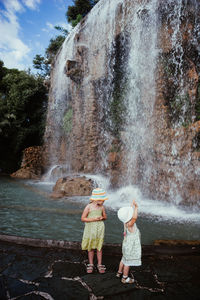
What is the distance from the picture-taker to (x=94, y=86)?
1208 cm

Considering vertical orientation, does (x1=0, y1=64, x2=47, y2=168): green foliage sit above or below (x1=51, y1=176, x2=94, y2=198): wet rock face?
above

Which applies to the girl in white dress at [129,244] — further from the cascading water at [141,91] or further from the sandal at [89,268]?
the cascading water at [141,91]

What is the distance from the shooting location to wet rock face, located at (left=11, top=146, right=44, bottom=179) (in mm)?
16067

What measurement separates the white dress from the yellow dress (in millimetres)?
387

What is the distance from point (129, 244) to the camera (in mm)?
2682

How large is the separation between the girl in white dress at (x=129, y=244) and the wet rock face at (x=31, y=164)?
1417 centimetres

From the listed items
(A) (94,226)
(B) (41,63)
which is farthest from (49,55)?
(A) (94,226)

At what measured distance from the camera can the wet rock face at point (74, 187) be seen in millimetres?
8906

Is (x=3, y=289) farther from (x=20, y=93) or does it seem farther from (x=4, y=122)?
(x=20, y=93)

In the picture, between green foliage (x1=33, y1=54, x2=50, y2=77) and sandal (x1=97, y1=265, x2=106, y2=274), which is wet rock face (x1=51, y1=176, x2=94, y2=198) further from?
green foliage (x1=33, y1=54, x2=50, y2=77)

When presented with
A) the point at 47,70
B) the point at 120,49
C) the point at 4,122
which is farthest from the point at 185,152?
the point at 47,70

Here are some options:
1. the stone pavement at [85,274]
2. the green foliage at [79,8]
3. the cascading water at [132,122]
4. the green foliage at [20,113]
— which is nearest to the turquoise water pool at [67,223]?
the cascading water at [132,122]

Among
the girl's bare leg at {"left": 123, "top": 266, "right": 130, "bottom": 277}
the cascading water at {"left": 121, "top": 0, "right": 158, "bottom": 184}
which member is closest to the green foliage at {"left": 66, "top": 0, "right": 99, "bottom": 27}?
the cascading water at {"left": 121, "top": 0, "right": 158, "bottom": 184}

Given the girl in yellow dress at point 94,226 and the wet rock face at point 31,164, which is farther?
the wet rock face at point 31,164
